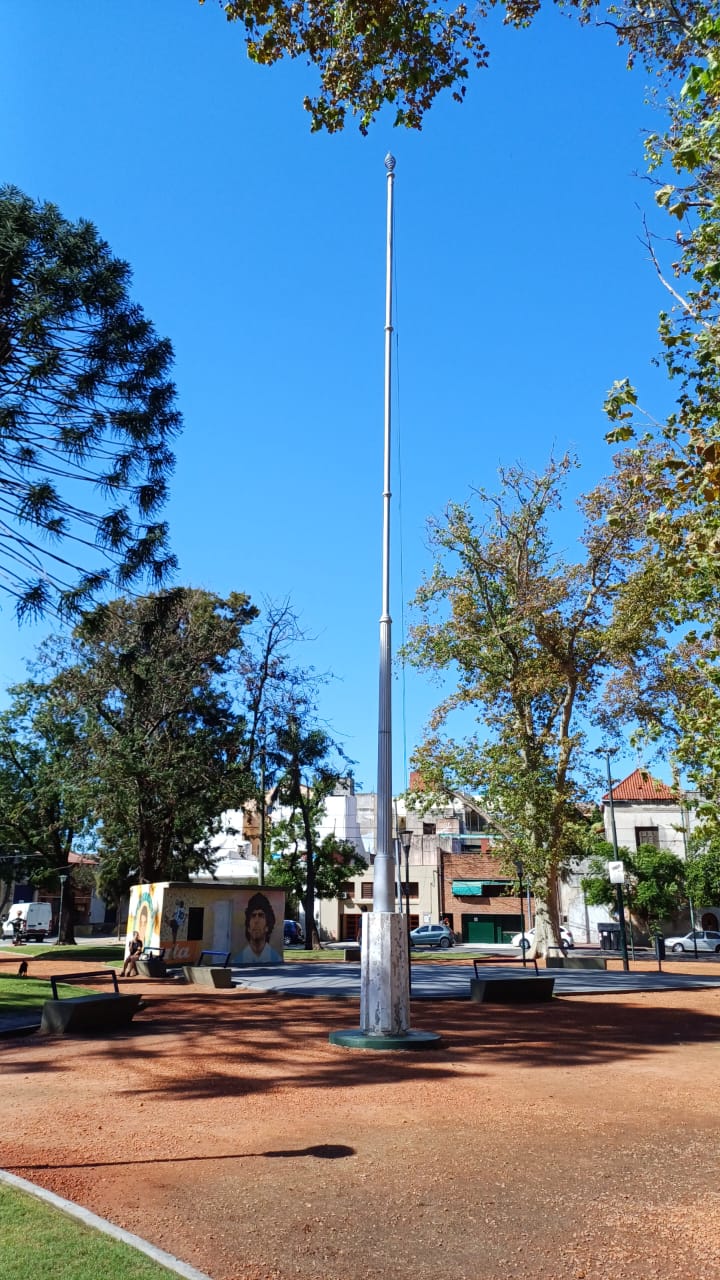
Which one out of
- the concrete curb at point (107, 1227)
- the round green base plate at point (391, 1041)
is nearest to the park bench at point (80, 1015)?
the round green base plate at point (391, 1041)

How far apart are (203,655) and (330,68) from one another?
24519 millimetres

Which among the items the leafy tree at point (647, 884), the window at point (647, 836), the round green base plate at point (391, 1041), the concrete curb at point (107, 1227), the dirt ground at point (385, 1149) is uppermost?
the window at point (647, 836)

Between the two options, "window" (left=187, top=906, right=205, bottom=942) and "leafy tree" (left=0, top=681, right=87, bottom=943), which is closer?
"window" (left=187, top=906, right=205, bottom=942)

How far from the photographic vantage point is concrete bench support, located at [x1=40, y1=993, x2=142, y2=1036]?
13.9m

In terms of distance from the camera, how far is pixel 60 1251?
4.66m

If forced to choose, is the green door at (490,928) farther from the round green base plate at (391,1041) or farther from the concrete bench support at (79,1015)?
the round green base plate at (391,1041)

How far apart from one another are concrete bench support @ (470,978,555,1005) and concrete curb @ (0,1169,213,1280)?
43.1ft

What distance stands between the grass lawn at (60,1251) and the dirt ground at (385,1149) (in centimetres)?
37

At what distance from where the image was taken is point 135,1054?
11.9 meters

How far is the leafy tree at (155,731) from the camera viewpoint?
30219 millimetres

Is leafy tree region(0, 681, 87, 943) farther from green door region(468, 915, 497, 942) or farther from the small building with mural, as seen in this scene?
green door region(468, 915, 497, 942)

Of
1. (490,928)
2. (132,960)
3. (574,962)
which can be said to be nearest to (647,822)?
(490,928)

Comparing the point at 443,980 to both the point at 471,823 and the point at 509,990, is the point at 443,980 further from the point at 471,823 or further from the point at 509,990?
the point at 471,823

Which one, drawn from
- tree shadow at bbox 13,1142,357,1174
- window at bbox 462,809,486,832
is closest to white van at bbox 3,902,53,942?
window at bbox 462,809,486,832
